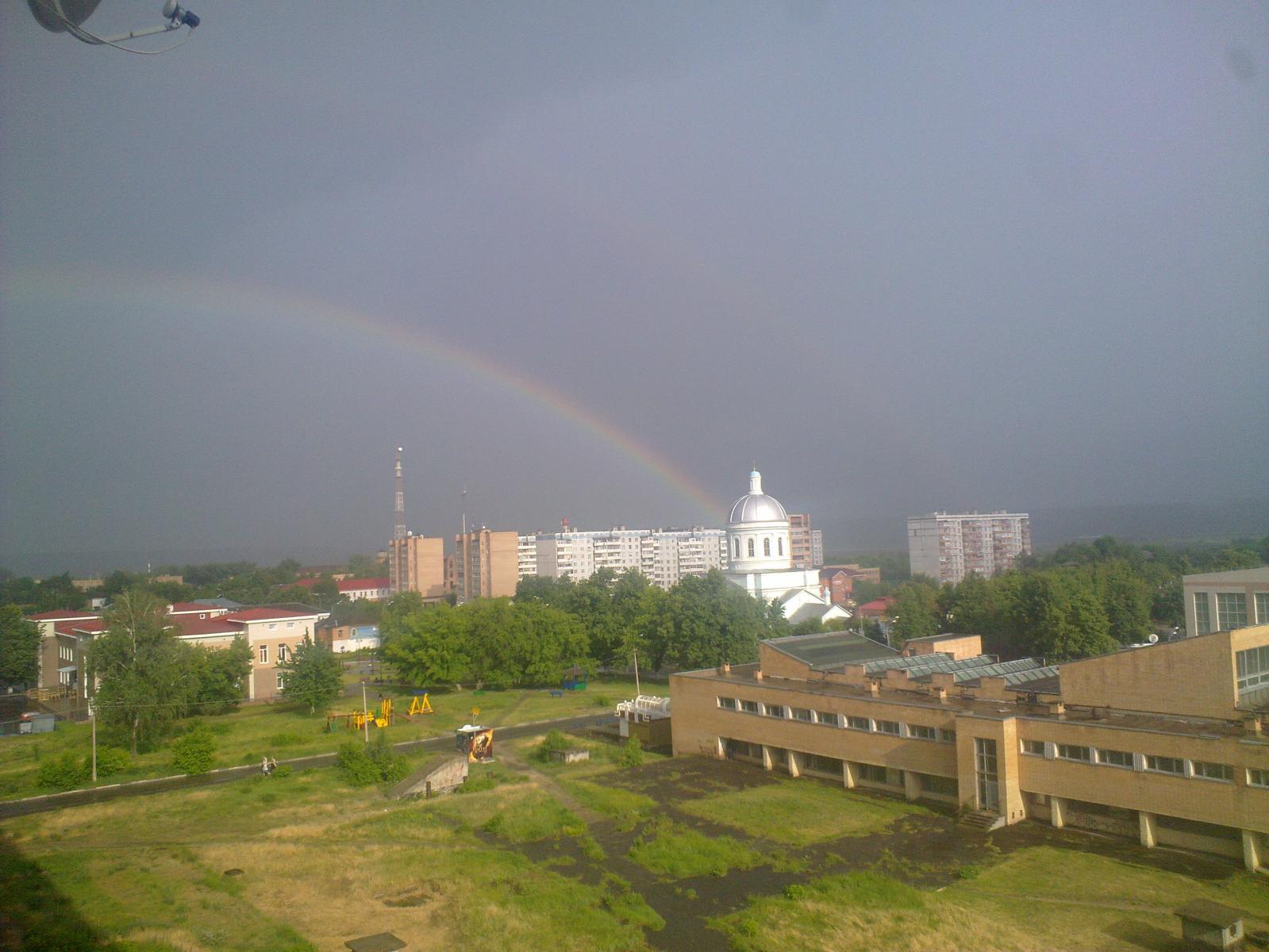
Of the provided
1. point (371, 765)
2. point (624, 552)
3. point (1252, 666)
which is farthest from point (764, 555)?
point (624, 552)

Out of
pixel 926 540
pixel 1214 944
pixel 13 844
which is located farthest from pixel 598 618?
pixel 926 540

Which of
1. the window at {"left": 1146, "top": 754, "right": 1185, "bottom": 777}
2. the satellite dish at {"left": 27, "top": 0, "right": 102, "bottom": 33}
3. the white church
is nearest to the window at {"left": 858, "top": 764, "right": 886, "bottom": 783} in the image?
the window at {"left": 1146, "top": 754, "right": 1185, "bottom": 777}

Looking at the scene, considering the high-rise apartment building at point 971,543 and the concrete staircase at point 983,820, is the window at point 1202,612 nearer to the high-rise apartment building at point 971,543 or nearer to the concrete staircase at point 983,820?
the concrete staircase at point 983,820

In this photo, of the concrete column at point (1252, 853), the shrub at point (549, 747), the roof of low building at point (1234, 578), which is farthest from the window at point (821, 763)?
the roof of low building at point (1234, 578)

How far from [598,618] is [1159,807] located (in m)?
32.0

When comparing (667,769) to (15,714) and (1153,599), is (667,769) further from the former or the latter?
(1153,599)

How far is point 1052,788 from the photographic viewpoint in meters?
16.0

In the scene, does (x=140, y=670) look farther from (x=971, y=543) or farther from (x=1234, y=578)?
(x=971, y=543)

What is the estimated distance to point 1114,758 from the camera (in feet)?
50.1

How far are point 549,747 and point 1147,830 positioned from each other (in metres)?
15.3

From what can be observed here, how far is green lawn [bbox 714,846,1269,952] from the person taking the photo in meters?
11.3

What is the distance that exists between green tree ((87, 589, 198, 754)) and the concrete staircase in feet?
81.1

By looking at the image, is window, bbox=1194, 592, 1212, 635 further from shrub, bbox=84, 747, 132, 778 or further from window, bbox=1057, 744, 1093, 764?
shrub, bbox=84, 747, 132, 778

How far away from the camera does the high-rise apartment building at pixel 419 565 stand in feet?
334
